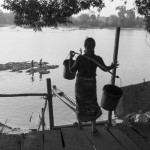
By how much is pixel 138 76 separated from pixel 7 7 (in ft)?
89.6

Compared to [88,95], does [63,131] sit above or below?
below

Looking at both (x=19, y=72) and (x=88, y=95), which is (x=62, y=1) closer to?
(x=88, y=95)

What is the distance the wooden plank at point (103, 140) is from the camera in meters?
4.73

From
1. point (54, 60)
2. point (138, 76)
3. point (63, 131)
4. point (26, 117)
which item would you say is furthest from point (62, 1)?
point (54, 60)

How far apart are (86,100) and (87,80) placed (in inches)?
15.9

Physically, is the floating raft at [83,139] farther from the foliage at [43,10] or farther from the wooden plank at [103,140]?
the foliage at [43,10]

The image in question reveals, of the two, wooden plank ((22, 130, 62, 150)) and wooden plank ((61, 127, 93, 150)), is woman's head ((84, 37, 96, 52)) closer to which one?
wooden plank ((61, 127, 93, 150))

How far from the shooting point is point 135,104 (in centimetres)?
746

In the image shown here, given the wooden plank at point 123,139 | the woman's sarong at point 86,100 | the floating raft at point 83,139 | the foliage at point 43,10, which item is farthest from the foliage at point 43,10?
the wooden plank at point 123,139

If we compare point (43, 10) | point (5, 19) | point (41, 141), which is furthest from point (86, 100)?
point (5, 19)

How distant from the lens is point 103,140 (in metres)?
4.98

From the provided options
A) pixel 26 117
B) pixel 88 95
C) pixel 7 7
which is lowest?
pixel 26 117

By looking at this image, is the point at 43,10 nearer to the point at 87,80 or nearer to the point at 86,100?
the point at 87,80

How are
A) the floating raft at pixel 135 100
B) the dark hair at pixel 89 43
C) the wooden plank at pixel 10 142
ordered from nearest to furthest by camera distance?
the wooden plank at pixel 10 142, the dark hair at pixel 89 43, the floating raft at pixel 135 100
